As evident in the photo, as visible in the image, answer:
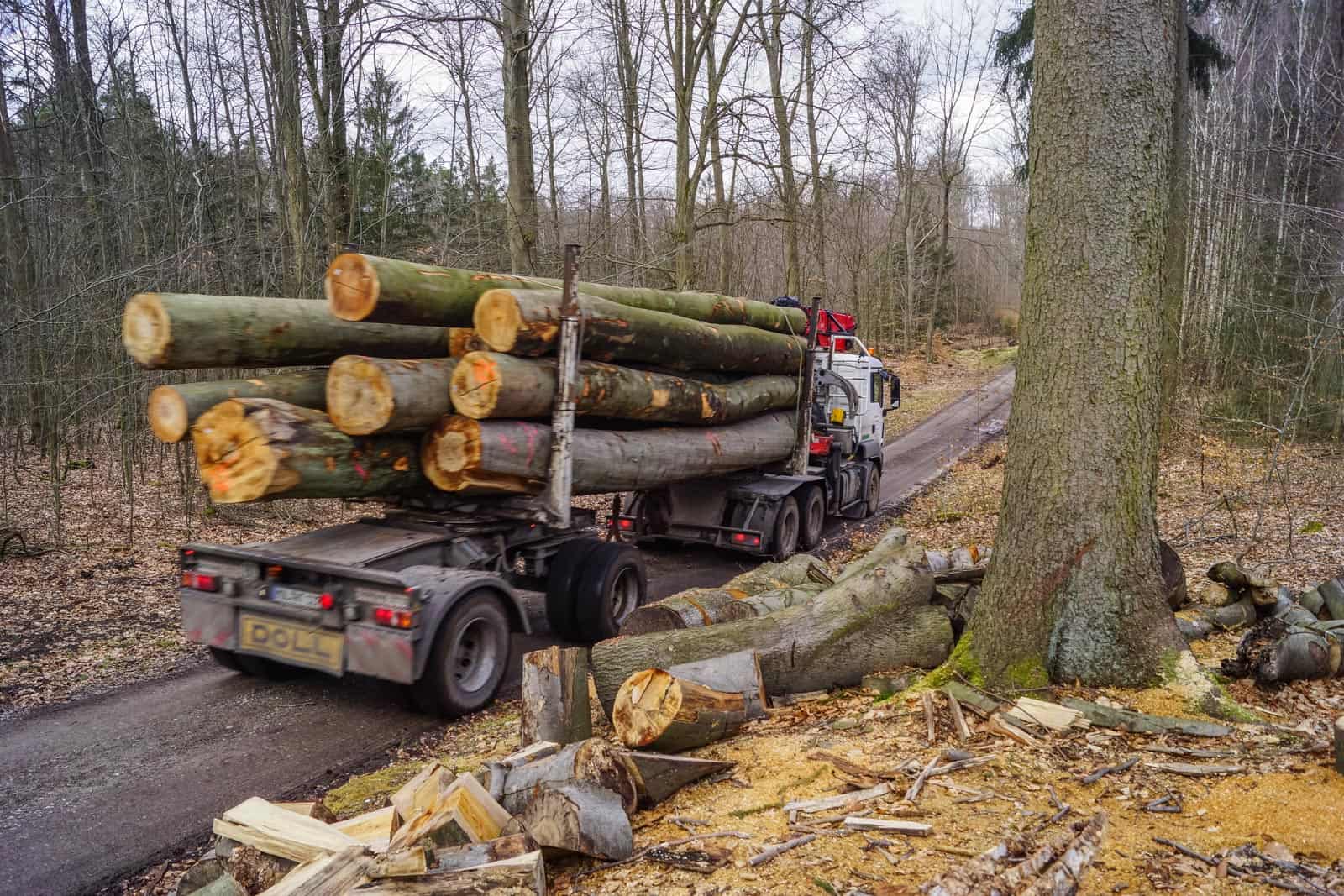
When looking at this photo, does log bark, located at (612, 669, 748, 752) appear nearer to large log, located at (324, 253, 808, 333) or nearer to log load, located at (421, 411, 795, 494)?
log load, located at (421, 411, 795, 494)

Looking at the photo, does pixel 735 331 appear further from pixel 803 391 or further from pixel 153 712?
pixel 153 712

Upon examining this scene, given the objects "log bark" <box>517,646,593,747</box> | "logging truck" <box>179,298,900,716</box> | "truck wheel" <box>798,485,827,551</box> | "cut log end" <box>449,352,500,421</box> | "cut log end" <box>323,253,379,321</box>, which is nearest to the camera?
"log bark" <box>517,646,593,747</box>

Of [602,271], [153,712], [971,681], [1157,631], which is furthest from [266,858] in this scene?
[602,271]

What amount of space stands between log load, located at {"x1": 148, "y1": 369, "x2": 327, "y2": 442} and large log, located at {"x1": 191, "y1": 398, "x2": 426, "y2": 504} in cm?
29

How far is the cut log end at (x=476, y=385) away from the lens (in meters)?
6.68

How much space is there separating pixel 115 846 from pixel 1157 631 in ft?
19.1

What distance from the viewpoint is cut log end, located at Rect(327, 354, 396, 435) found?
20.7 ft

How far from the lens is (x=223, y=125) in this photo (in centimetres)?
1540

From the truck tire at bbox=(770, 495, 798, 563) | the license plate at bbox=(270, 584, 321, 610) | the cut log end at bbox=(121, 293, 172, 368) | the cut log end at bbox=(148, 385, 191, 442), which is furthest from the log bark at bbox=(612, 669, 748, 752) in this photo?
the truck tire at bbox=(770, 495, 798, 563)

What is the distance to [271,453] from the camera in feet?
19.7

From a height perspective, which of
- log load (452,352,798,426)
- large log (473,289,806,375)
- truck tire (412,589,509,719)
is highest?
large log (473,289,806,375)

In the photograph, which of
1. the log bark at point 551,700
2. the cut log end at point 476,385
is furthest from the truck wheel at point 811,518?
the log bark at point 551,700

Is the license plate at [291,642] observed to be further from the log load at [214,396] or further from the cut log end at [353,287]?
the cut log end at [353,287]

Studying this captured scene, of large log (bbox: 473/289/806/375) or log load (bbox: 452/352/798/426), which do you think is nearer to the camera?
log load (bbox: 452/352/798/426)
